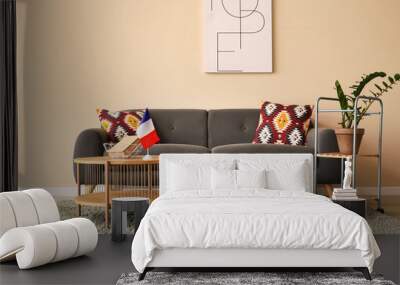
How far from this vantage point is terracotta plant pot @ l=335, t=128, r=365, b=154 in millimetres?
5031

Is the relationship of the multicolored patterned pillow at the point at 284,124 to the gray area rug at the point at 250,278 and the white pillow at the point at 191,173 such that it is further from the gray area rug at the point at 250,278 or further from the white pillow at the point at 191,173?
the gray area rug at the point at 250,278

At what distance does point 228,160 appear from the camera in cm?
431

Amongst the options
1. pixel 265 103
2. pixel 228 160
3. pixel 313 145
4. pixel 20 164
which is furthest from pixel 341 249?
pixel 20 164

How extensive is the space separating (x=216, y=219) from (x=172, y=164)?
1.19 meters

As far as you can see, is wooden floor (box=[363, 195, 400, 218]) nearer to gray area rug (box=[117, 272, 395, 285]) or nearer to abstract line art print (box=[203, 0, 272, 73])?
abstract line art print (box=[203, 0, 272, 73])

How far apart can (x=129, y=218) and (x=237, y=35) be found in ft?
7.13

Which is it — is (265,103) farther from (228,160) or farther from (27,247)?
(27,247)

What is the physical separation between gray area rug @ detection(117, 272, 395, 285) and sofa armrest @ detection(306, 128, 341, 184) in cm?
216

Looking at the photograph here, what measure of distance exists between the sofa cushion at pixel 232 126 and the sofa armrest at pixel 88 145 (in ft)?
3.45

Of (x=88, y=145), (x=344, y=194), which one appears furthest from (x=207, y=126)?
A: (x=344, y=194)

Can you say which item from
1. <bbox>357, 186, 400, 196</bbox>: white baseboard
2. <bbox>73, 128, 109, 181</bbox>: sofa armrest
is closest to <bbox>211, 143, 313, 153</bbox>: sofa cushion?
<bbox>73, 128, 109, 181</bbox>: sofa armrest

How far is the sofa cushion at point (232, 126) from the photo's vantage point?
598 centimetres

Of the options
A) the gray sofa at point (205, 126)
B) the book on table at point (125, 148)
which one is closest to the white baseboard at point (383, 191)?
the gray sofa at point (205, 126)

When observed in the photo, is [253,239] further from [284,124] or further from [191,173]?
[284,124]
